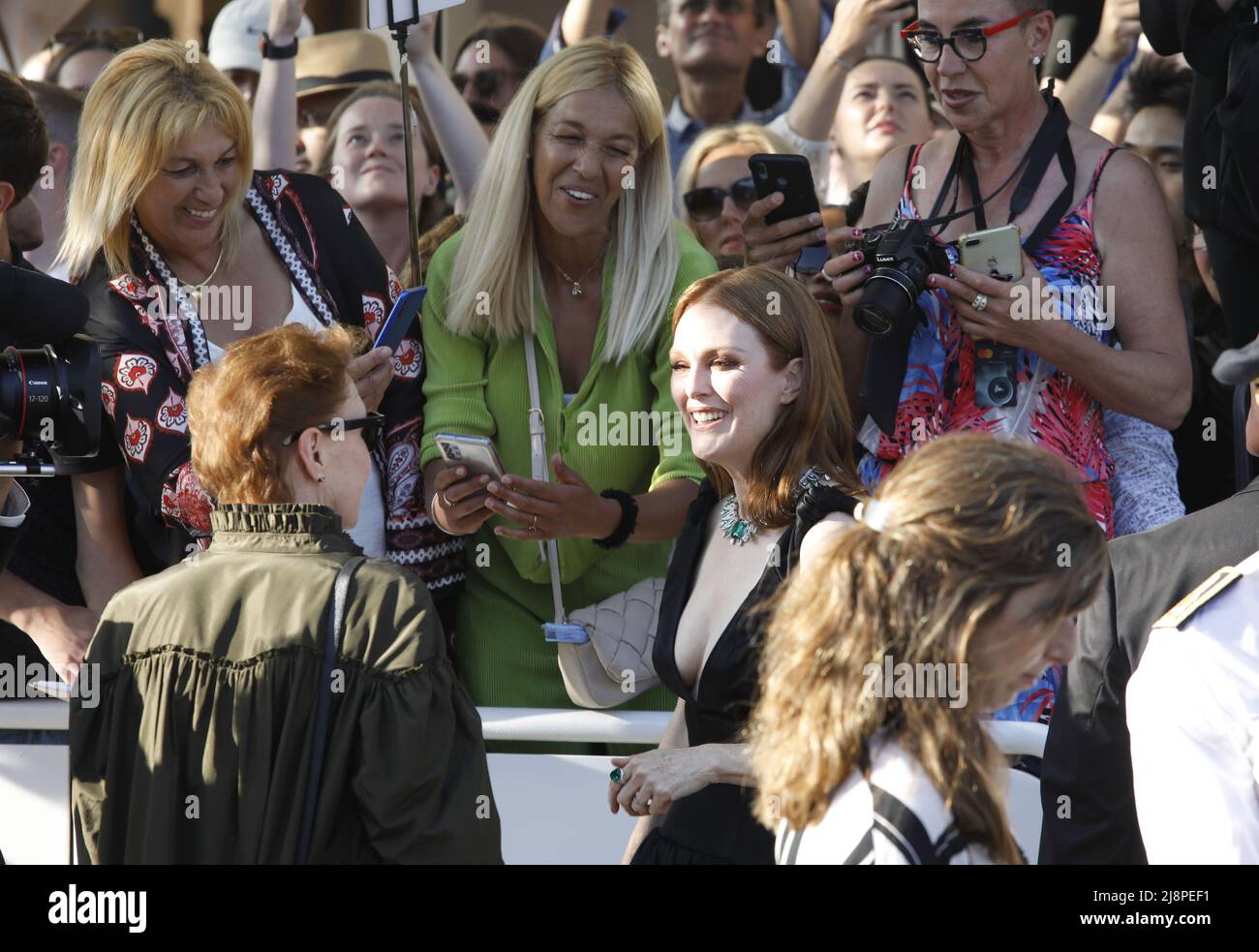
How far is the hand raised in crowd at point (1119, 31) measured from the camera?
4.82 m

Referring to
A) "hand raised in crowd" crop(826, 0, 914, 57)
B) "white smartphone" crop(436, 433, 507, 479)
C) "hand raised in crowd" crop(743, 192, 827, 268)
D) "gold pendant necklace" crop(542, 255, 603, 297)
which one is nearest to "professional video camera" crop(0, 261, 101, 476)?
"white smartphone" crop(436, 433, 507, 479)

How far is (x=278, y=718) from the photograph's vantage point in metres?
2.64

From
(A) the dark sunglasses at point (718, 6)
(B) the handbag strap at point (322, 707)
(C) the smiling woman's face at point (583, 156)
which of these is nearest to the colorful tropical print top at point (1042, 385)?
(C) the smiling woman's face at point (583, 156)

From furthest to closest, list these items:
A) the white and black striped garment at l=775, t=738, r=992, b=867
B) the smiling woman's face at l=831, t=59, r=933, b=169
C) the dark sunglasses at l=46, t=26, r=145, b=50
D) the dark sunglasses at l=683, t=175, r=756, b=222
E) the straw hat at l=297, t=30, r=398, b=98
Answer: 1. the straw hat at l=297, t=30, r=398, b=98
2. the dark sunglasses at l=46, t=26, r=145, b=50
3. the smiling woman's face at l=831, t=59, r=933, b=169
4. the dark sunglasses at l=683, t=175, r=756, b=222
5. the white and black striped garment at l=775, t=738, r=992, b=867

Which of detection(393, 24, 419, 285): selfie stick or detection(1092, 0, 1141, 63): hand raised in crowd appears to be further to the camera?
detection(1092, 0, 1141, 63): hand raised in crowd

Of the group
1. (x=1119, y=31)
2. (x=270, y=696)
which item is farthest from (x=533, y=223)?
(x=1119, y=31)

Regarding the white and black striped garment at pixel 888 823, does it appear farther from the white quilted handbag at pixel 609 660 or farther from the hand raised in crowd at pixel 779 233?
the hand raised in crowd at pixel 779 233

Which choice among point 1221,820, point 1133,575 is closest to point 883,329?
point 1133,575

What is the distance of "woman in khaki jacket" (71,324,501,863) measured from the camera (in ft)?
8.55

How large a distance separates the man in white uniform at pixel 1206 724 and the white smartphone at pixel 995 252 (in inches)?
47.9

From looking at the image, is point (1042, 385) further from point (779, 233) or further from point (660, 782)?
point (660, 782)

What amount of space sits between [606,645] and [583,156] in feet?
3.76

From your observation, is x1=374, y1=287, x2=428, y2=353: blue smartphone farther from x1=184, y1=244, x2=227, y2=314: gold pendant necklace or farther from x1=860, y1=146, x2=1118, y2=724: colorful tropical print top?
x1=860, y1=146, x2=1118, y2=724: colorful tropical print top

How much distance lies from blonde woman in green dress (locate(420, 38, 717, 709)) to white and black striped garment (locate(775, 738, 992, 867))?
5.89 feet
